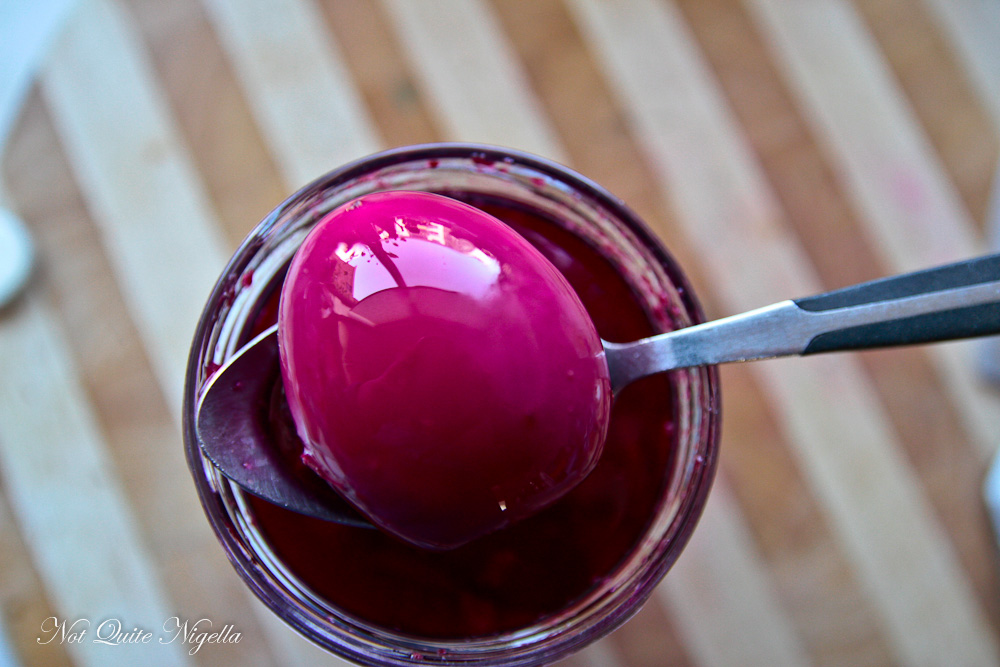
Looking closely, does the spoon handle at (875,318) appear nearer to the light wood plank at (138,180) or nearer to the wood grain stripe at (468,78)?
the wood grain stripe at (468,78)

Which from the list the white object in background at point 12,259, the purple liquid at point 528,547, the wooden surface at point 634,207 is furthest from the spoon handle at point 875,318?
the white object in background at point 12,259

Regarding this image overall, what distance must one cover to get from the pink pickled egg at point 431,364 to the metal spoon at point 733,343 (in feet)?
0.21

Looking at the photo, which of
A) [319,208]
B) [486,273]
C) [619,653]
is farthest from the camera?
[619,653]

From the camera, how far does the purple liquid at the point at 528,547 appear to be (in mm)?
535

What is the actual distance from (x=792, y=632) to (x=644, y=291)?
0.38 m

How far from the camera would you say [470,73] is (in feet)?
2.31

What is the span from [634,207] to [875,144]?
25cm

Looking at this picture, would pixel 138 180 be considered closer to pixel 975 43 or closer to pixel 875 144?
pixel 875 144

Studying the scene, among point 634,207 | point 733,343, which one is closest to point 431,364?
point 733,343

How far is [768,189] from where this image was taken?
71 cm

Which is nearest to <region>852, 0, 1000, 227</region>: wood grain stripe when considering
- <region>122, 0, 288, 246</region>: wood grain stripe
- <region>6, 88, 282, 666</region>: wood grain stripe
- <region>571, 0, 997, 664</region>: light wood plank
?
<region>571, 0, 997, 664</region>: light wood plank

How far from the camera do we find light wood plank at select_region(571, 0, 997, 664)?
69cm

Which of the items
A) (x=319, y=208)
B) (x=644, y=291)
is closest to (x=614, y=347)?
(x=644, y=291)

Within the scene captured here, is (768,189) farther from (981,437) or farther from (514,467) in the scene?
(514,467)
